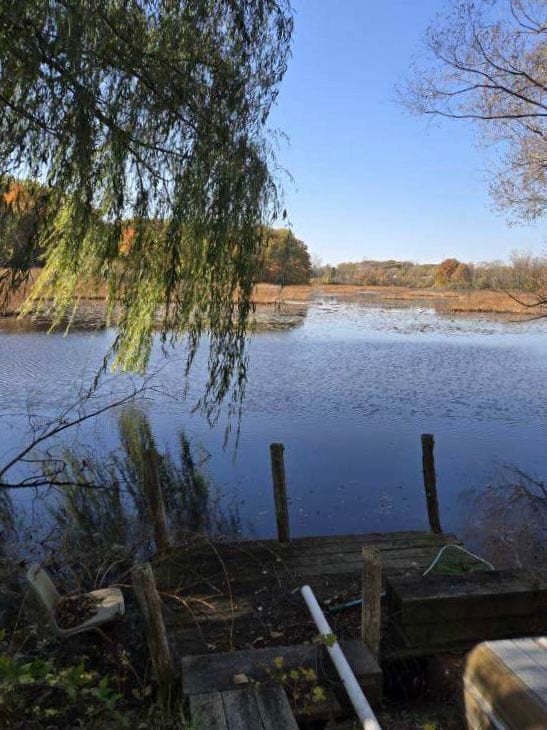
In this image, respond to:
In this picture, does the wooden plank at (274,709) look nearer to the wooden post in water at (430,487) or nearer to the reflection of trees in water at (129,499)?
the reflection of trees in water at (129,499)

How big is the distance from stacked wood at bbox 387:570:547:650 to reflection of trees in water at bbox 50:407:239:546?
3.22 m

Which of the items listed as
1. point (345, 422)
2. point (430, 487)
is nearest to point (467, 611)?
point (430, 487)

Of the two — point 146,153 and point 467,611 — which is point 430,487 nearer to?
point 467,611

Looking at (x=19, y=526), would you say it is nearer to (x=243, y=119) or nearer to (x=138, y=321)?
(x=138, y=321)

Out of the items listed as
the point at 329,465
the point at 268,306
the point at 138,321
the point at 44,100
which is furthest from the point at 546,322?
the point at 44,100

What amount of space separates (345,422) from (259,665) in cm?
878

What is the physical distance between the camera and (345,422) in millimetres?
12438

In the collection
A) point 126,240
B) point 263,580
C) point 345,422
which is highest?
point 126,240

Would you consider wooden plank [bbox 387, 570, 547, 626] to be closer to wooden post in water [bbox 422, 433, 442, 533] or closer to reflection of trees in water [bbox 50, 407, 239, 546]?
wooden post in water [bbox 422, 433, 442, 533]

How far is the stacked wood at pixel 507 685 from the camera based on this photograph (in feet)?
7.70

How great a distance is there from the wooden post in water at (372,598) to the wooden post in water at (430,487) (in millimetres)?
3314

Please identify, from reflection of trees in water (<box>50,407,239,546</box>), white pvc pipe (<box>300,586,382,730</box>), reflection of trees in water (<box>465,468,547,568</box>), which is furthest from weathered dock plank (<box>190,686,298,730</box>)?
reflection of trees in water (<box>465,468,547,568</box>)

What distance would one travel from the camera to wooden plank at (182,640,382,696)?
3682mm

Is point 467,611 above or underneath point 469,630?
above
